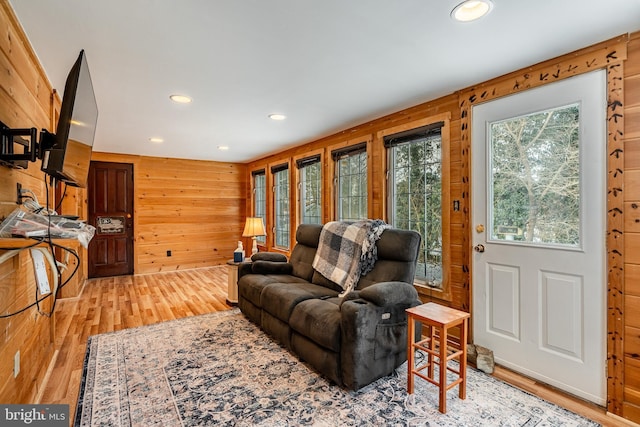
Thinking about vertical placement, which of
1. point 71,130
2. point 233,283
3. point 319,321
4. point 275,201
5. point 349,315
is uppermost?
point 71,130

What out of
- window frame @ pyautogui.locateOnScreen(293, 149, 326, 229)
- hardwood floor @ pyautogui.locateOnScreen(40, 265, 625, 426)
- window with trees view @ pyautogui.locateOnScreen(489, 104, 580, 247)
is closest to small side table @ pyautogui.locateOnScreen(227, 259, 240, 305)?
hardwood floor @ pyautogui.locateOnScreen(40, 265, 625, 426)

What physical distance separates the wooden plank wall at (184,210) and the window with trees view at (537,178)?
17.7 ft

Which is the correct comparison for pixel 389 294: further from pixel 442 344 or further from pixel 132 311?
pixel 132 311

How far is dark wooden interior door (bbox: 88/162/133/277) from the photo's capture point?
5402 millimetres

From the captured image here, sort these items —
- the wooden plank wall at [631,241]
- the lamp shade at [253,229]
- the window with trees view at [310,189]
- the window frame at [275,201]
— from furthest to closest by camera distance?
the window frame at [275,201] → the window with trees view at [310,189] → the lamp shade at [253,229] → the wooden plank wall at [631,241]

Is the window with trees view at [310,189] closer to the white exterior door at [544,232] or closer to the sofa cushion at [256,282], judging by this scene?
the sofa cushion at [256,282]

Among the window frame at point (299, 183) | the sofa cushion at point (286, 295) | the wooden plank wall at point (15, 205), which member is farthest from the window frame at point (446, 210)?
the wooden plank wall at point (15, 205)

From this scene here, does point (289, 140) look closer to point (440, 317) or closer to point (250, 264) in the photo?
point (250, 264)

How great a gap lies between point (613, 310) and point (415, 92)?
206 centimetres

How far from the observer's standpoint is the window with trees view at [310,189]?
450 cm

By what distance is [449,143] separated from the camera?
276cm

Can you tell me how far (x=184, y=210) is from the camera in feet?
20.4

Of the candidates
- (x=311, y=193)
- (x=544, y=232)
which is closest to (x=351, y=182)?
(x=311, y=193)

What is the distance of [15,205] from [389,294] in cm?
225
